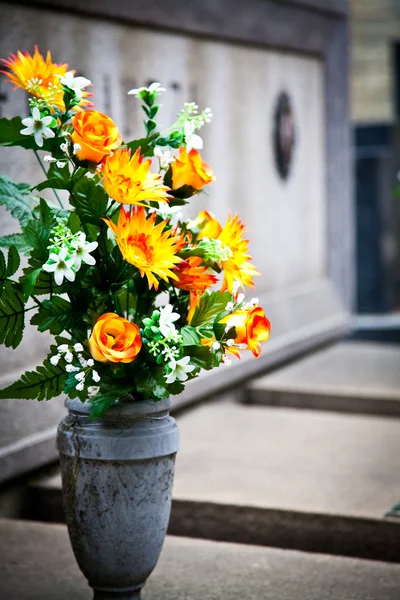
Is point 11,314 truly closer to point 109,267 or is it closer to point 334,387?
point 109,267

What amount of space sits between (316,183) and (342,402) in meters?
1.95

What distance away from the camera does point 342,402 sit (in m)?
4.98

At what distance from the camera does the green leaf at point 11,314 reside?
2.27 meters

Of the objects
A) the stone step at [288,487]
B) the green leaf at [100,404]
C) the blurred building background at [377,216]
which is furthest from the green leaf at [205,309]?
the blurred building background at [377,216]

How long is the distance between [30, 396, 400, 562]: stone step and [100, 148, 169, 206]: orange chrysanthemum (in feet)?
4.89

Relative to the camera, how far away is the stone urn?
233 cm

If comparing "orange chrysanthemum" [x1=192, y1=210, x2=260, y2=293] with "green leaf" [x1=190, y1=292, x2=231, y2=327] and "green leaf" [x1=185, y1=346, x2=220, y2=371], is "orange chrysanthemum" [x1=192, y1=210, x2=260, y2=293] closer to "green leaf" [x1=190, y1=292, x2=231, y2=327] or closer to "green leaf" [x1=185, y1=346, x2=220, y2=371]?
"green leaf" [x1=190, y1=292, x2=231, y2=327]

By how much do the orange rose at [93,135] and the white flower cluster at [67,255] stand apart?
20 cm

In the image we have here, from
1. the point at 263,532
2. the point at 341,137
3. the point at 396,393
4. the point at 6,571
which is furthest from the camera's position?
the point at 341,137

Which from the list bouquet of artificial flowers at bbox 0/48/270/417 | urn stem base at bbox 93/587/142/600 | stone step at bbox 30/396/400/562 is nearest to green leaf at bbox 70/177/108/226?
bouquet of artificial flowers at bbox 0/48/270/417

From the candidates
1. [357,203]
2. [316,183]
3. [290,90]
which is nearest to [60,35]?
[290,90]

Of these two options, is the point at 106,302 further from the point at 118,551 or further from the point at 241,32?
the point at 241,32

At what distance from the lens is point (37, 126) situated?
2301 millimetres

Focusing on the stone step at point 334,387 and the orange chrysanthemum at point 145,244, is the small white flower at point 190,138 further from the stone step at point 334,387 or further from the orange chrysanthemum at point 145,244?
the stone step at point 334,387
